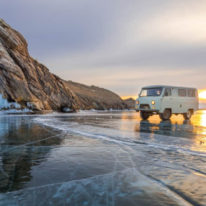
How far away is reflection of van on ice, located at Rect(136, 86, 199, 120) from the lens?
16.2m

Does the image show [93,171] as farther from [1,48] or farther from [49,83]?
[49,83]

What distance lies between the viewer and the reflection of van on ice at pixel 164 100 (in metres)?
16.2

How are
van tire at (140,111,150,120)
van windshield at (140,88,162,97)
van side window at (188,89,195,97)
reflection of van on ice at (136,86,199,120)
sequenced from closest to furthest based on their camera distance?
1. reflection of van on ice at (136,86,199,120)
2. van windshield at (140,88,162,97)
3. van tire at (140,111,150,120)
4. van side window at (188,89,195,97)

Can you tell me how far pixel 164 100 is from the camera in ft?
53.7

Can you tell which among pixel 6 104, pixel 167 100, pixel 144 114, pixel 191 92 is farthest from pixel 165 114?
pixel 6 104

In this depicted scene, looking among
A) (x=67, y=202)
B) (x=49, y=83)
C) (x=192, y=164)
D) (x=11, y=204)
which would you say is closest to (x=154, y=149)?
(x=192, y=164)

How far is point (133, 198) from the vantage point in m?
2.48

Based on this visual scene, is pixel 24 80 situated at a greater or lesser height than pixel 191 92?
greater

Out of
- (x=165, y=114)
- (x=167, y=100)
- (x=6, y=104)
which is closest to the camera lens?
(x=167, y=100)

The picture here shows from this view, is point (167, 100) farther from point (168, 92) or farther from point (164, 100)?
point (168, 92)

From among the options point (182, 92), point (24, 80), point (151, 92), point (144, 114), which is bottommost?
point (144, 114)

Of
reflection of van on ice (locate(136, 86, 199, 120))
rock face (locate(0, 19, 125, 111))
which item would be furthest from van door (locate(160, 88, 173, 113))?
rock face (locate(0, 19, 125, 111))

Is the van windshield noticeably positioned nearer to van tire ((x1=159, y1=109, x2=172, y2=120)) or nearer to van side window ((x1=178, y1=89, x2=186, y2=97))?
van tire ((x1=159, y1=109, x2=172, y2=120))

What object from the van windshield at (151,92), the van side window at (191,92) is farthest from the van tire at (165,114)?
the van side window at (191,92)
